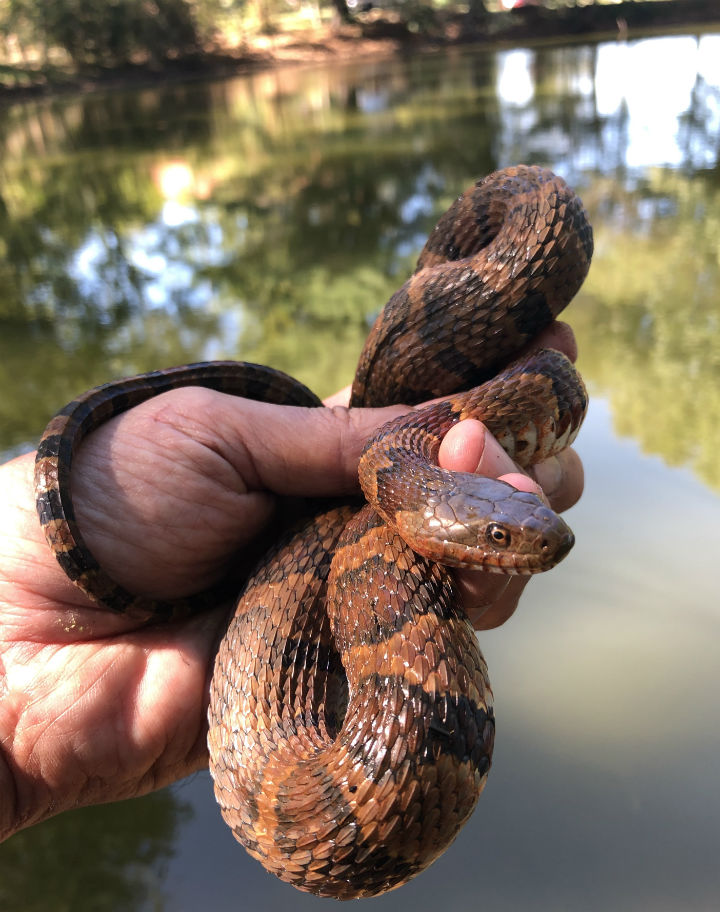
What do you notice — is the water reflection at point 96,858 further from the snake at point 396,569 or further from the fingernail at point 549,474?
the fingernail at point 549,474

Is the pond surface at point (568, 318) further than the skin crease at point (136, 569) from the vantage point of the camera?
Yes

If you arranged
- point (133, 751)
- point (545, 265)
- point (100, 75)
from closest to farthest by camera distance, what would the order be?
1. point (545, 265)
2. point (133, 751)
3. point (100, 75)

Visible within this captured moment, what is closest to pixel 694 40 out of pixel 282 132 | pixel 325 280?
pixel 282 132

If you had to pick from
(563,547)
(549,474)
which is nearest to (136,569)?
(563,547)

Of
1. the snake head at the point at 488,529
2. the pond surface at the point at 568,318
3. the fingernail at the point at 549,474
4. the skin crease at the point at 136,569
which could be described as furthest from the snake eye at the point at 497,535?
the pond surface at the point at 568,318

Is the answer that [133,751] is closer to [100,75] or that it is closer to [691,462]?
[691,462]
